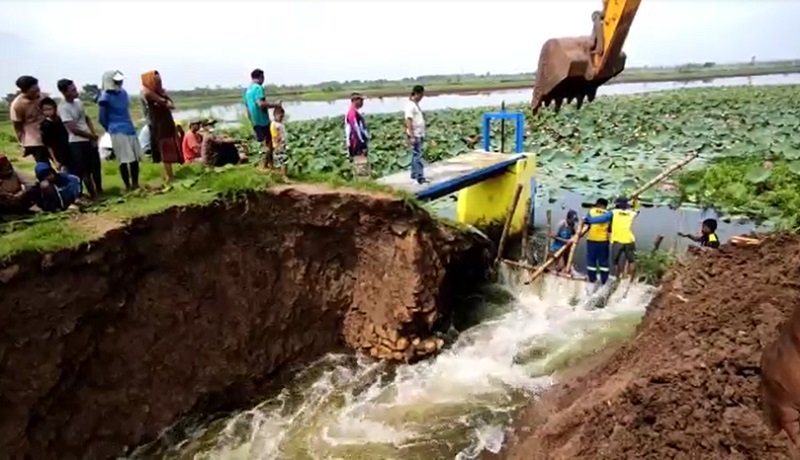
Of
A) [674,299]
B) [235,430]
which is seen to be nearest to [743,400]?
[674,299]

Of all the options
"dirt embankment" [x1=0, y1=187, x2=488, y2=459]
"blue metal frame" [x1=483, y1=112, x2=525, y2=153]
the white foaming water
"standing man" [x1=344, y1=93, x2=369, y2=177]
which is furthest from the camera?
"blue metal frame" [x1=483, y1=112, x2=525, y2=153]

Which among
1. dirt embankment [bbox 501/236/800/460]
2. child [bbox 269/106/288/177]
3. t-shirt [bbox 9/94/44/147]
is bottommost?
dirt embankment [bbox 501/236/800/460]

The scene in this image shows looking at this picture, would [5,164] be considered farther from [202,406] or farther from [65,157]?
[202,406]

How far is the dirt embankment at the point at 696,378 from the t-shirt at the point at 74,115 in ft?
22.9

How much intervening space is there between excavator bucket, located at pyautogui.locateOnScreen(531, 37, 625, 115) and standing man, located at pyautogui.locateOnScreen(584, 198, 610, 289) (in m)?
5.49

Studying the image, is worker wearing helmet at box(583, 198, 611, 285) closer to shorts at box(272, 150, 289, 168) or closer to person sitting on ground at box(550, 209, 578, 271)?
person sitting on ground at box(550, 209, 578, 271)

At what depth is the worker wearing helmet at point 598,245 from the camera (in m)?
10.7

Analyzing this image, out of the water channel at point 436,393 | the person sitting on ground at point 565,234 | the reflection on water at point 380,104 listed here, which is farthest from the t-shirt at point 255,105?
the reflection on water at point 380,104

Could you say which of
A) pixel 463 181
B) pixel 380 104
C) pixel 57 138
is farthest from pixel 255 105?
pixel 380 104

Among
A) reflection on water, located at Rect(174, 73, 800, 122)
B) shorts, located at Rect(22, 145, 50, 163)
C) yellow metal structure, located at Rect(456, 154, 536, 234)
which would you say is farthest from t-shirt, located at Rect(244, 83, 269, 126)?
reflection on water, located at Rect(174, 73, 800, 122)

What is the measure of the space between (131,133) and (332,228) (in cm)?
321

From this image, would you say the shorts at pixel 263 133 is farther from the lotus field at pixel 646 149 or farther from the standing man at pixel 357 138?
the lotus field at pixel 646 149

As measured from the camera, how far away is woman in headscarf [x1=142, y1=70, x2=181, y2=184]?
9.05m

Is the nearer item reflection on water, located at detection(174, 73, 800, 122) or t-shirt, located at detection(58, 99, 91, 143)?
t-shirt, located at detection(58, 99, 91, 143)
